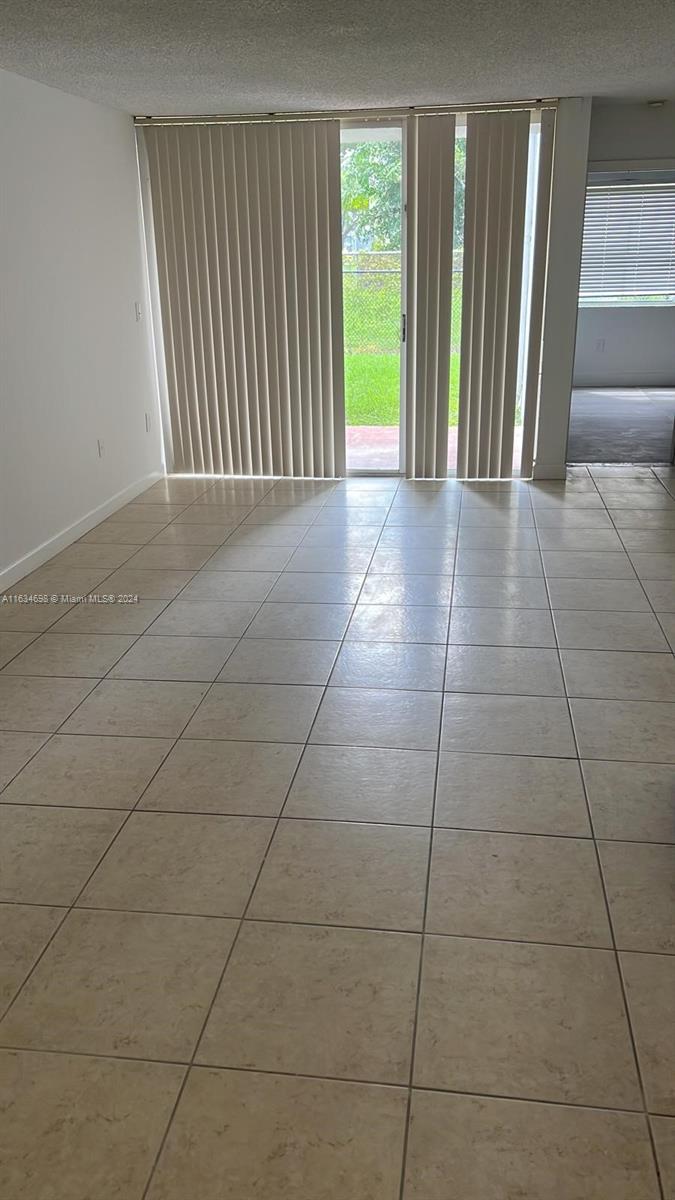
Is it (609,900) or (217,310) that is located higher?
(217,310)

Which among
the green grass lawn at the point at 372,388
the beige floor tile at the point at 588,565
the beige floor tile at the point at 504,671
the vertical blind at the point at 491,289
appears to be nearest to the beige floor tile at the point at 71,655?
the beige floor tile at the point at 504,671

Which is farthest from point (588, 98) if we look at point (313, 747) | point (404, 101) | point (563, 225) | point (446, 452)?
point (313, 747)

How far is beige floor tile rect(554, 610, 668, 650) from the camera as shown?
3.51 metres

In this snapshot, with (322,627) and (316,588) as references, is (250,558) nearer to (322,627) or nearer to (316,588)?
(316,588)

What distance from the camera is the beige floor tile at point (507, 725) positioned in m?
2.79

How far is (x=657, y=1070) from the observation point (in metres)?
1.66

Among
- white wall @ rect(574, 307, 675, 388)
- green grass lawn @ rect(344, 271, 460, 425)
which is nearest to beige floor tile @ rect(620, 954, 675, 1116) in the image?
green grass lawn @ rect(344, 271, 460, 425)

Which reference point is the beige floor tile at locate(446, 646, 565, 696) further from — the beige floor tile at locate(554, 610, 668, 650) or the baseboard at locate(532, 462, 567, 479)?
the baseboard at locate(532, 462, 567, 479)

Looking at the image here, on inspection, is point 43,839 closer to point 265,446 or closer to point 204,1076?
point 204,1076

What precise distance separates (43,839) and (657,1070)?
5.19 ft

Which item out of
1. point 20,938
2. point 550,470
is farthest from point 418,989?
point 550,470

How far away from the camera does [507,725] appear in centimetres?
292

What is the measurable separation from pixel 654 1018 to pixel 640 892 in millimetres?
392

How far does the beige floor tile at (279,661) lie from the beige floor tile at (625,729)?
0.94 metres
